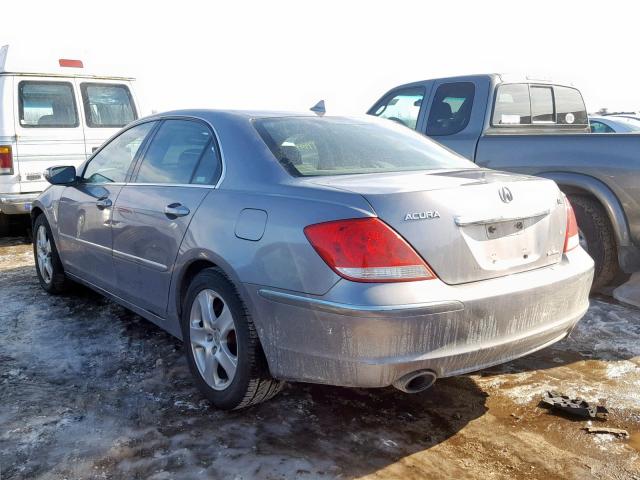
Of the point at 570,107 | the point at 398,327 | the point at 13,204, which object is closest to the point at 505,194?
the point at 398,327

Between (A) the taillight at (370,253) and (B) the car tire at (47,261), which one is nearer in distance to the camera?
(A) the taillight at (370,253)

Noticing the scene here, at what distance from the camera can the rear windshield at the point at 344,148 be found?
130 inches

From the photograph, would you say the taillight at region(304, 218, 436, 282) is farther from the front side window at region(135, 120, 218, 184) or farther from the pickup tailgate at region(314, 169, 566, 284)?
the front side window at region(135, 120, 218, 184)

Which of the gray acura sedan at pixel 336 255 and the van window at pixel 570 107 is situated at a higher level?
the van window at pixel 570 107

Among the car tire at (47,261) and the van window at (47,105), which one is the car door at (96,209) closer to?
the car tire at (47,261)

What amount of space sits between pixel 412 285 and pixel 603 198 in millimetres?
3140

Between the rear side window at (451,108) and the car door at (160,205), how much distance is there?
3.23 metres

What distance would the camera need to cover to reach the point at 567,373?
12.5ft

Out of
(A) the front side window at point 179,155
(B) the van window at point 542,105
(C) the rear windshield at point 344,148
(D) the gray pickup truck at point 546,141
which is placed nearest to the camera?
(C) the rear windshield at point 344,148

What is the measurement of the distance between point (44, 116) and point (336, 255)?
22.3ft

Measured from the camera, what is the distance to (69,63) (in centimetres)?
848

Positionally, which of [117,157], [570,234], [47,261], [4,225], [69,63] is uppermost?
[69,63]

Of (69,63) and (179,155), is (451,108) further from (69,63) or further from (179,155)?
(69,63)

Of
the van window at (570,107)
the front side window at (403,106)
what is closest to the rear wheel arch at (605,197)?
the van window at (570,107)
